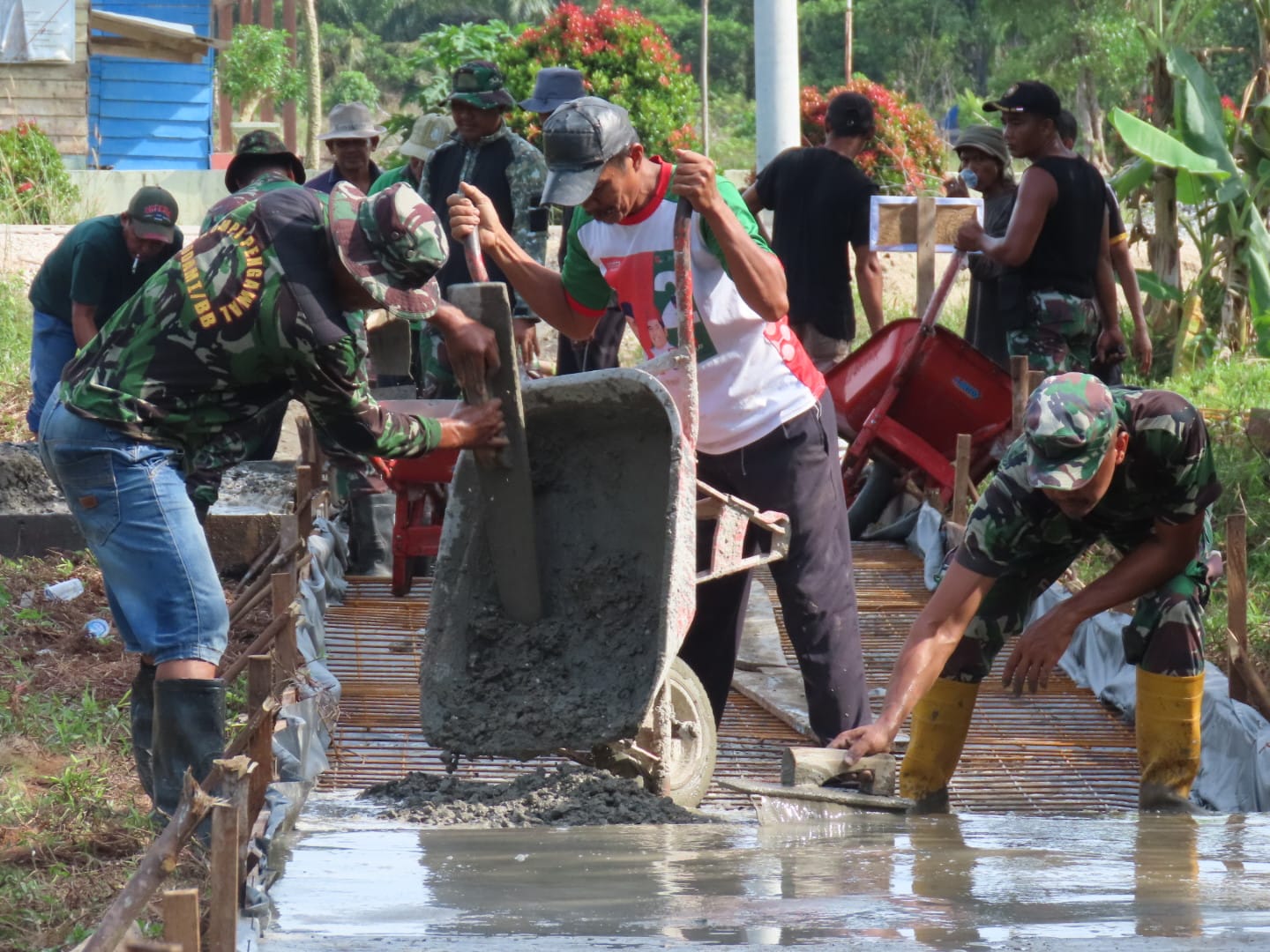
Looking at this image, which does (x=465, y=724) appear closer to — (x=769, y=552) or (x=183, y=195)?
(x=769, y=552)

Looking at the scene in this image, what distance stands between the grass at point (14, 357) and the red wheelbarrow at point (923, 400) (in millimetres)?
4363

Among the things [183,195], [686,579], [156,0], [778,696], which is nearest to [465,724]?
[686,579]

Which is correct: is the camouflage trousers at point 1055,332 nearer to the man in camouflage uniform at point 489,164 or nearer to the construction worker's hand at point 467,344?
the man in camouflage uniform at point 489,164

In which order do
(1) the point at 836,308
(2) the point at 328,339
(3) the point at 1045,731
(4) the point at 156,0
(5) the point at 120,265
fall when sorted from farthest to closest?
(4) the point at 156,0 < (1) the point at 836,308 < (5) the point at 120,265 < (3) the point at 1045,731 < (2) the point at 328,339

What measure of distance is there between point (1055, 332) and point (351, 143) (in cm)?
298

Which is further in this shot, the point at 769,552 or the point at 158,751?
the point at 769,552

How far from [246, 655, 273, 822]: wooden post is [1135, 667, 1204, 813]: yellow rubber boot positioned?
6.85 ft

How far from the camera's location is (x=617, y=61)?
51.4 ft

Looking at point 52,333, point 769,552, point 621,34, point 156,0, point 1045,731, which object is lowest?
point 1045,731

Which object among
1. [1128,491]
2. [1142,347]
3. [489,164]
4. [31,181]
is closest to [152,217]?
[489,164]

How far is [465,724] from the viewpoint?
383 cm

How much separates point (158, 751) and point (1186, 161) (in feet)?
21.7

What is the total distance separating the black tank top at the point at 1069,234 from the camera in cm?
624

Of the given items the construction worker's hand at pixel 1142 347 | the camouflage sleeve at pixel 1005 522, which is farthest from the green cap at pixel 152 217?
the construction worker's hand at pixel 1142 347
